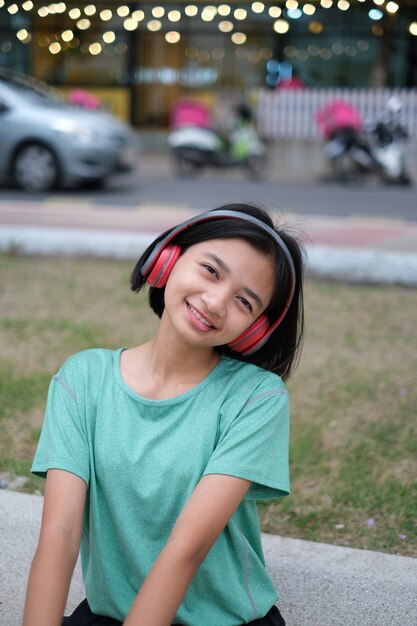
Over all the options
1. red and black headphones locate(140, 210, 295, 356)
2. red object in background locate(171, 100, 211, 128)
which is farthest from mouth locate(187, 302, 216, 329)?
red object in background locate(171, 100, 211, 128)

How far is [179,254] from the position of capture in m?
1.90

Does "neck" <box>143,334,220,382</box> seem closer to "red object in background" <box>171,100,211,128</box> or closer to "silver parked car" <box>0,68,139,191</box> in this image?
"silver parked car" <box>0,68,139,191</box>

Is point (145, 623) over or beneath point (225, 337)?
beneath

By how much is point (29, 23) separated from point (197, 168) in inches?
303

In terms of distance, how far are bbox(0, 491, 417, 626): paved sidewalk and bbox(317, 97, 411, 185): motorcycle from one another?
10631mm

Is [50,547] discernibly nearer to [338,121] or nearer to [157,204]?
[157,204]

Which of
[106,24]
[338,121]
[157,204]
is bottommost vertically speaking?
[157,204]

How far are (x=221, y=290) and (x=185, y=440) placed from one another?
308 millimetres

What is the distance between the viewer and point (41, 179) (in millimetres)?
10852

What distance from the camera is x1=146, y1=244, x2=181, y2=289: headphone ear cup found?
74.2 inches

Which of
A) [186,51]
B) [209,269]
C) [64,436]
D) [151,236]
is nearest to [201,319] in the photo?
[209,269]

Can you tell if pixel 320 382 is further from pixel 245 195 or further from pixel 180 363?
pixel 245 195

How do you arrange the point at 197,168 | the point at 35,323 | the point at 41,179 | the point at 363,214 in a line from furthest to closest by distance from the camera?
the point at 197,168 < the point at 41,179 < the point at 363,214 < the point at 35,323

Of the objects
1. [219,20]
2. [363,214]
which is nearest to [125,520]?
[363,214]
